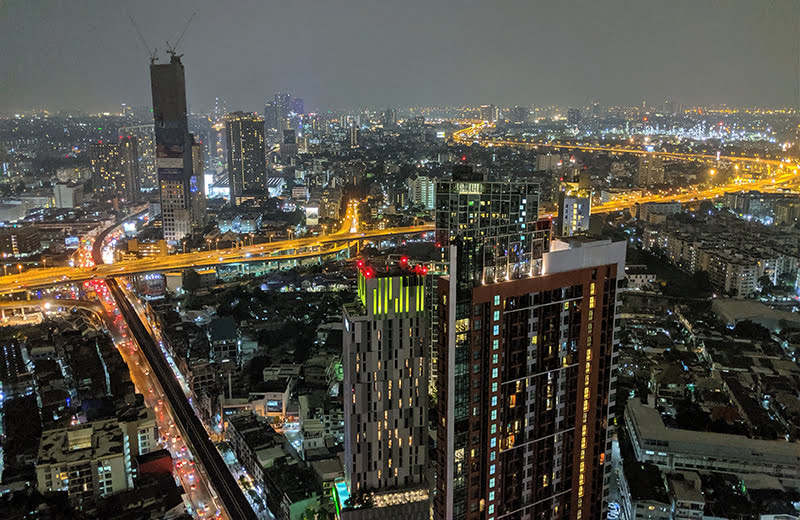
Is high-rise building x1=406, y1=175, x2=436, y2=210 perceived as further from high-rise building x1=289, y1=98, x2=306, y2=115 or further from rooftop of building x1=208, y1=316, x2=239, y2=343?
high-rise building x1=289, y1=98, x2=306, y2=115

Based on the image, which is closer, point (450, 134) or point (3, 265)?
point (3, 265)

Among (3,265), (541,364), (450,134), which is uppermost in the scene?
(450,134)

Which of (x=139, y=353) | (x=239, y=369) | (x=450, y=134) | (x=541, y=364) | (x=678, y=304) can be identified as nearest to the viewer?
(x=541, y=364)

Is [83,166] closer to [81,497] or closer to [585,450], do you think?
[81,497]

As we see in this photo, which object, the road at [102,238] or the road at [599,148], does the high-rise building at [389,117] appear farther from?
the road at [102,238]

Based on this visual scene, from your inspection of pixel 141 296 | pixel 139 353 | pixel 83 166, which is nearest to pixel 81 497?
pixel 139 353

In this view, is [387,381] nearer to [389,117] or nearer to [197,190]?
[197,190]

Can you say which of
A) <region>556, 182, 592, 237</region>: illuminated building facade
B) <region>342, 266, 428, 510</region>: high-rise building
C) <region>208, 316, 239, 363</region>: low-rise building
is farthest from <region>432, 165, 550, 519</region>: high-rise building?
<region>208, 316, 239, 363</region>: low-rise building

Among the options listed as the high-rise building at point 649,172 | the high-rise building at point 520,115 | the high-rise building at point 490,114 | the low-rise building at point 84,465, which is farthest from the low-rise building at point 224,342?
the high-rise building at point 520,115
